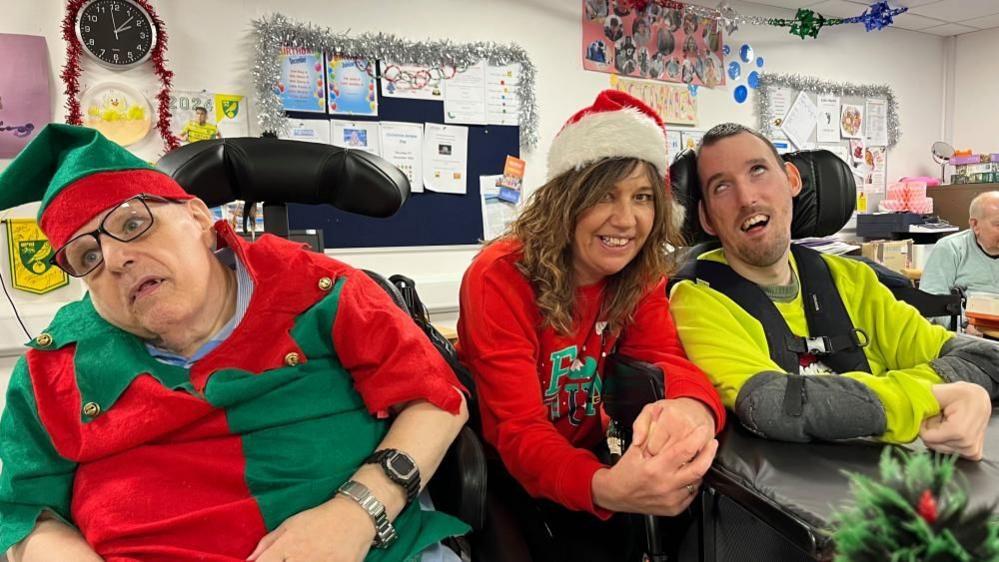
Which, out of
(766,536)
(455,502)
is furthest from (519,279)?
(766,536)

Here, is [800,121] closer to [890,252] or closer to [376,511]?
[890,252]

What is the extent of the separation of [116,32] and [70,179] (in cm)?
206

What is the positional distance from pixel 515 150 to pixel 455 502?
8.84ft

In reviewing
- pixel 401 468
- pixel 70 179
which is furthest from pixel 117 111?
pixel 401 468

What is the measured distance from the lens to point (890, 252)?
168 inches

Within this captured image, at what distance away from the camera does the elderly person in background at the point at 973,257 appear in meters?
3.05

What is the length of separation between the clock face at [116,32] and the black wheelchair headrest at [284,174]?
1674mm

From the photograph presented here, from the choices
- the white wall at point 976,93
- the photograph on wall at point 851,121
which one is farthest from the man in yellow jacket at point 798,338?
the white wall at point 976,93

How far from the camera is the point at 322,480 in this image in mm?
1063

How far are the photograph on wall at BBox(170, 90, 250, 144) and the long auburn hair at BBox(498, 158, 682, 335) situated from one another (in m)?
2.00

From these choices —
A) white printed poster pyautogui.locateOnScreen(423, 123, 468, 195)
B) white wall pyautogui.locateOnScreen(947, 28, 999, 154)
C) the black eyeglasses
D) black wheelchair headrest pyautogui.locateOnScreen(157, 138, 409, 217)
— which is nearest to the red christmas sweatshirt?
black wheelchair headrest pyautogui.locateOnScreen(157, 138, 409, 217)

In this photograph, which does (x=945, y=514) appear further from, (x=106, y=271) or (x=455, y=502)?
(x=106, y=271)

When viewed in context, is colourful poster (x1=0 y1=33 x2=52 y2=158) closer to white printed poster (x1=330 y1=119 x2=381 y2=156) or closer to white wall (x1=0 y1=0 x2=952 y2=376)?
white wall (x1=0 y1=0 x2=952 y2=376)

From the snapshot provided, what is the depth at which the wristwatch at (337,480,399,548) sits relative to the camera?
101 cm
